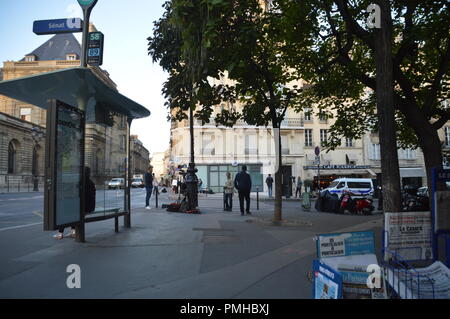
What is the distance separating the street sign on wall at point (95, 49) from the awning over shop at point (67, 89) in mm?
714

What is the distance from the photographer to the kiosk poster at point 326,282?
9.08ft

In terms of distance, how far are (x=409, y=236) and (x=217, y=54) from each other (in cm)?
532

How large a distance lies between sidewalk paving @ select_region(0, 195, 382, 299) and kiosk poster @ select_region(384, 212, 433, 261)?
3.53 ft

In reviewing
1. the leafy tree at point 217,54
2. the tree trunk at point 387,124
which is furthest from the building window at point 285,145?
the tree trunk at point 387,124

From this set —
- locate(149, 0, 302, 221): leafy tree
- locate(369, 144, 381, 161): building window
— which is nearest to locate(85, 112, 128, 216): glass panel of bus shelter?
locate(149, 0, 302, 221): leafy tree

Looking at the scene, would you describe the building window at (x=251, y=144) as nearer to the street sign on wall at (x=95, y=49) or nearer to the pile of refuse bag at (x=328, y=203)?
the pile of refuse bag at (x=328, y=203)

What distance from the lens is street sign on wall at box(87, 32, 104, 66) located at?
24.4 ft

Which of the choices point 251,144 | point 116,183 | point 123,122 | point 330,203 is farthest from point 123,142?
point 251,144

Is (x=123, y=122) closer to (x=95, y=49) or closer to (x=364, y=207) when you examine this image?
(x=95, y=49)

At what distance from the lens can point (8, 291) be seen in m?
3.75

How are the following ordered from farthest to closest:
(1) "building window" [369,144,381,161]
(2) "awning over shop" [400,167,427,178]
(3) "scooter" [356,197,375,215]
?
(1) "building window" [369,144,381,161]
(2) "awning over shop" [400,167,427,178]
(3) "scooter" [356,197,375,215]

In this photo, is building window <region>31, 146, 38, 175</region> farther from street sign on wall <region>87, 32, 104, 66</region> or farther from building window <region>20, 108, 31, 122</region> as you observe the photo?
street sign on wall <region>87, 32, 104, 66</region>

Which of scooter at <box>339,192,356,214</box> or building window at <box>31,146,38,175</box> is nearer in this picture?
scooter at <box>339,192,356,214</box>

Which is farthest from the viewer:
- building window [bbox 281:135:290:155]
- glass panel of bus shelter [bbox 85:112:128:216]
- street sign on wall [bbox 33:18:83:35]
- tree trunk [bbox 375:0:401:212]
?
building window [bbox 281:135:290:155]
